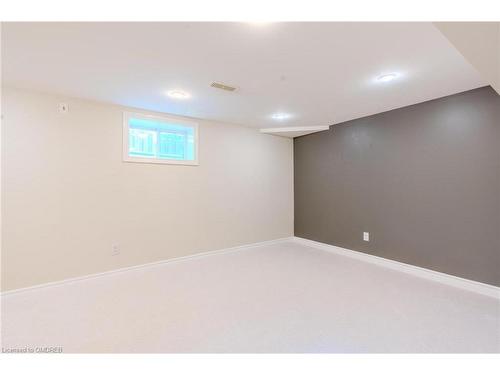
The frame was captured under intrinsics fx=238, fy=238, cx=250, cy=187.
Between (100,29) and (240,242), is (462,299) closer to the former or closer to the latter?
(240,242)

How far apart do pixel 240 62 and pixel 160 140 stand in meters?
2.05

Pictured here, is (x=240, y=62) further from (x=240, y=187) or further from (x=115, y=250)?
(x=115, y=250)

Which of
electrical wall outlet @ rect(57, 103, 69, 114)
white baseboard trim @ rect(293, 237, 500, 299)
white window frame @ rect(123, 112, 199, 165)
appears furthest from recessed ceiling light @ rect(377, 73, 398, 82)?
electrical wall outlet @ rect(57, 103, 69, 114)

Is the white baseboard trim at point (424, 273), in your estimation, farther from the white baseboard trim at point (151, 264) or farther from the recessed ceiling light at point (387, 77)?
the recessed ceiling light at point (387, 77)

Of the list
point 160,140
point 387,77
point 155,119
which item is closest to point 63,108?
point 155,119

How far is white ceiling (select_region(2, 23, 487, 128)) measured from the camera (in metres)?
1.62

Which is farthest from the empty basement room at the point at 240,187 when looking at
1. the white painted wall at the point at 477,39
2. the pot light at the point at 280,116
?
the pot light at the point at 280,116

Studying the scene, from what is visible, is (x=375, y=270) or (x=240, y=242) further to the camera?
(x=240, y=242)

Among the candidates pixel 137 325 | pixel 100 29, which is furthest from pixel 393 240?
pixel 100 29

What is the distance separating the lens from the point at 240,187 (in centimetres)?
428

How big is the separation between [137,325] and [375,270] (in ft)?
9.62

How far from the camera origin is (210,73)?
88.6 inches

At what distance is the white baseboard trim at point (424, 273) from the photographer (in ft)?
8.32
